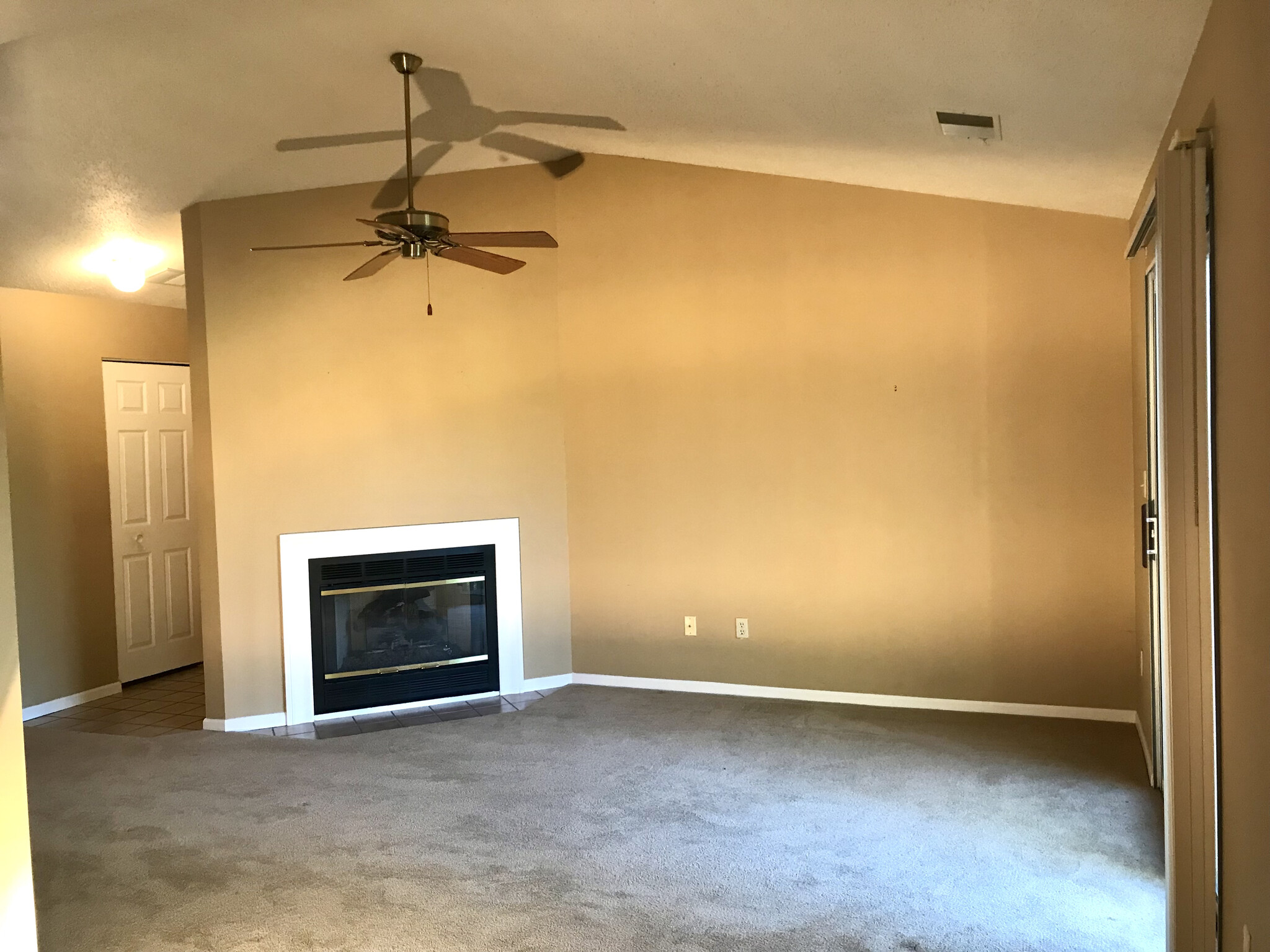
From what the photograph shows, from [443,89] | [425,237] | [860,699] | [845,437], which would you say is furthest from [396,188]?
[860,699]

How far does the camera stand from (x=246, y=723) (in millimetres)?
5152

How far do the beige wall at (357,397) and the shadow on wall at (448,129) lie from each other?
8.2 inches

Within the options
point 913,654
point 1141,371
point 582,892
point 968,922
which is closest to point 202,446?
point 582,892

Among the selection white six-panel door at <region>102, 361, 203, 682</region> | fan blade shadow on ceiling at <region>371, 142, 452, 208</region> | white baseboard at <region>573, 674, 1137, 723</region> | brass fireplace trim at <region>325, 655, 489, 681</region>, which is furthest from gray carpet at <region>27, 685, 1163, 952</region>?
fan blade shadow on ceiling at <region>371, 142, 452, 208</region>

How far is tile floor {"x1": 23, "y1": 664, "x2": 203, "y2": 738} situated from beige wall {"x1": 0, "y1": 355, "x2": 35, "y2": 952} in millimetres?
2844

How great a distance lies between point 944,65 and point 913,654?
9.96 ft

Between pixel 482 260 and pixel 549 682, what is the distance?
269 cm

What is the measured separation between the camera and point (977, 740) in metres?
4.45

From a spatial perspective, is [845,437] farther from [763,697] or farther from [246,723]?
[246,723]

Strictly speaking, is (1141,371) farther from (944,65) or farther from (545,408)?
(545,408)

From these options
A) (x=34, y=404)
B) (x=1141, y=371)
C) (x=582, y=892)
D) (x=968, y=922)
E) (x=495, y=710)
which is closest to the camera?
(x=968, y=922)

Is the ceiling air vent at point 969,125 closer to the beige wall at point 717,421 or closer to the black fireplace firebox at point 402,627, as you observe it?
the beige wall at point 717,421

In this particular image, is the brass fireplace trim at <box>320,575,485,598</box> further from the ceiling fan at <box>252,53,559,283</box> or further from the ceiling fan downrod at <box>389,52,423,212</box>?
the ceiling fan downrod at <box>389,52,423,212</box>

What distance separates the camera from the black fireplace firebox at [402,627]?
5348 millimetres
